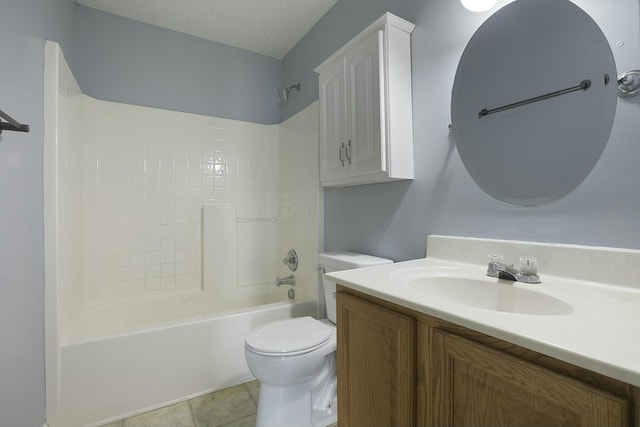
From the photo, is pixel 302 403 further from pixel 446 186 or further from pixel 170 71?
pixel 170 71

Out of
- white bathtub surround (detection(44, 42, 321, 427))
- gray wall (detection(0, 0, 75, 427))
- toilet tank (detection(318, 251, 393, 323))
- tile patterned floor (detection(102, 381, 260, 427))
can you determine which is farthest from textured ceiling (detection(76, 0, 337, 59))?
tile patterned floor (detection(102, 381, 260, 427))

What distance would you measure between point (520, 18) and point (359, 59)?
0.69 meters

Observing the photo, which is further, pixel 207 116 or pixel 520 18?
pixel 207 116

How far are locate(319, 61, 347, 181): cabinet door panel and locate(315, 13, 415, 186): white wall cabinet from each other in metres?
0.03

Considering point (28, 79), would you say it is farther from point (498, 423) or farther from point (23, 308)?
point (498, 423)

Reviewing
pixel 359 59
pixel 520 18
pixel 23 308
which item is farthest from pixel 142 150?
pixel 520 18

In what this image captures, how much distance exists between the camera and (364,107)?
144 centimetres

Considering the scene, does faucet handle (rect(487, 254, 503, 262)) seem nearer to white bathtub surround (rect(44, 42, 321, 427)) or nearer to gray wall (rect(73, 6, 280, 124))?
white bathtub surround (rect(44, 42, 321, 427))

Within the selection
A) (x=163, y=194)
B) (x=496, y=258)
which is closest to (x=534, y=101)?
(x=496, y=258)

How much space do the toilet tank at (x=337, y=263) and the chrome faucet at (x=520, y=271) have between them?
1.92 ft

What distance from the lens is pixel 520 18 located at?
1.01 meters

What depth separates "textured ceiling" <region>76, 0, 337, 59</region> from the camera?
2008 mm

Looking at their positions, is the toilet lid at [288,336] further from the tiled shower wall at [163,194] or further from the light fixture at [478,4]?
the light fixture at [478,4]

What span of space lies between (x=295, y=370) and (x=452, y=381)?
804 millimetres
